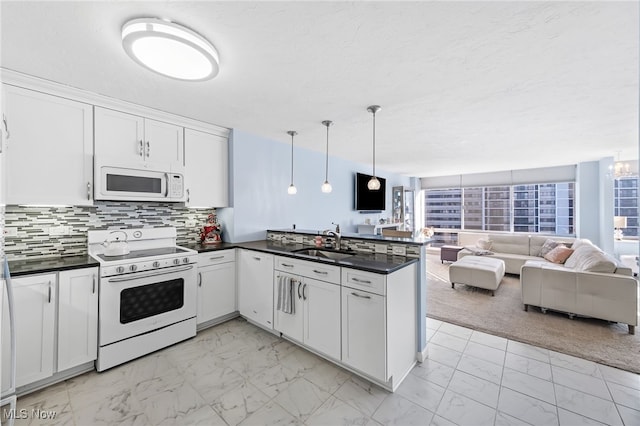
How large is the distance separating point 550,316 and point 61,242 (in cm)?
564

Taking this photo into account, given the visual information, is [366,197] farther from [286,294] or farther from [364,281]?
[364,281]

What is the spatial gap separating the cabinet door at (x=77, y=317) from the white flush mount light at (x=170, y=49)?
1.79 meters

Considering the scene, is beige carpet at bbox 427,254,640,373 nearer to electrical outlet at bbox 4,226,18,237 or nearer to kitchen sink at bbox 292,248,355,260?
kitchen sink at bbox 292,248,355,260

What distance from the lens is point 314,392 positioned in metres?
1.99

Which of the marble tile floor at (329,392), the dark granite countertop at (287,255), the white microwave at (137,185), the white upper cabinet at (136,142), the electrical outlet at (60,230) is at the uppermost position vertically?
the white upper cabinet at (136,142)

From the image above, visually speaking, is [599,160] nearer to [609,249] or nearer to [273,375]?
[609,249]

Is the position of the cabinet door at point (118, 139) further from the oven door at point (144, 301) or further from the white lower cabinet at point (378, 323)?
the white lower cabinet at point (378, 323)

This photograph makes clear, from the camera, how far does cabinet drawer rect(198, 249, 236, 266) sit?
115 inches

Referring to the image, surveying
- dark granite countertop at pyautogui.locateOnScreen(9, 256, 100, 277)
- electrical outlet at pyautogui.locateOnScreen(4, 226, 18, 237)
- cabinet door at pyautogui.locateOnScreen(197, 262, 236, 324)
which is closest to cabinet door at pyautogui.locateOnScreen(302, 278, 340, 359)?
cabinet door at pyautogui.locateOnScreen(197, 262, 236, 324)

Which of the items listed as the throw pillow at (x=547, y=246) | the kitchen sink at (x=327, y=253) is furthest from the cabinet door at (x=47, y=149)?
the throw pillow at (x=547, y=246)

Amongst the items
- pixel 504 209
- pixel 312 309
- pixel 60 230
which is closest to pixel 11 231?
pixel 60 230

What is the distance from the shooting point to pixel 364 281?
80.1 inches

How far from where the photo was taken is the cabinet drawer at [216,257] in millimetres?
2928

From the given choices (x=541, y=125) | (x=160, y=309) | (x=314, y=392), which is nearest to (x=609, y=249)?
(x=541, y=125)
